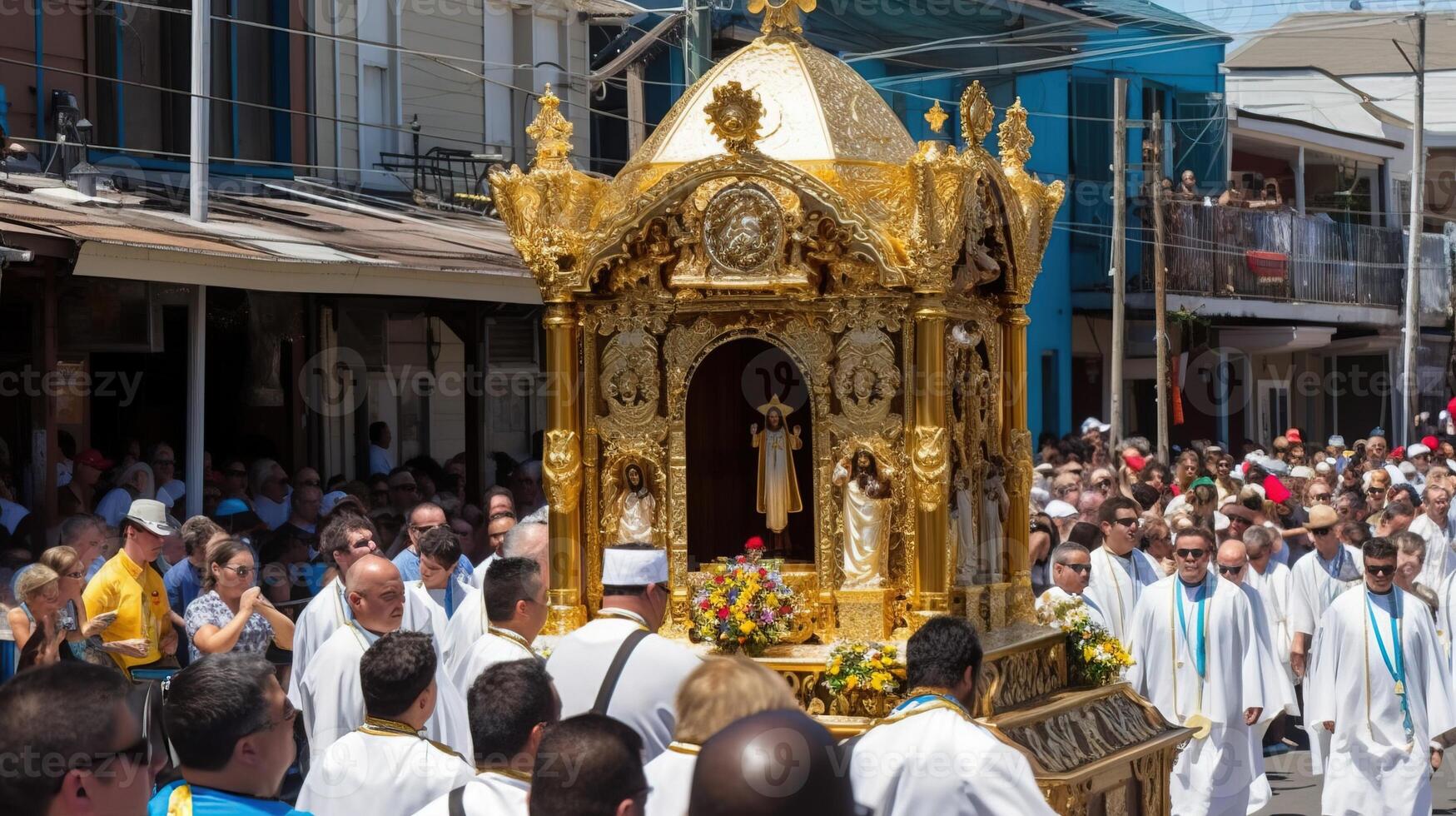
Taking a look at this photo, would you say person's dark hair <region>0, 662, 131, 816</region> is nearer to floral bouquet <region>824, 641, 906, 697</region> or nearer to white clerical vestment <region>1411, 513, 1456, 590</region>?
floral bouquet <region>824, 641, 906, 697</region>

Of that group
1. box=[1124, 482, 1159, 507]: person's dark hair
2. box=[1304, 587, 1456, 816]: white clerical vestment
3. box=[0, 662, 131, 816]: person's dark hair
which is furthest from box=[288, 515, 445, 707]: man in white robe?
box=[1124, 482, 1159, 507]: person's dark hair

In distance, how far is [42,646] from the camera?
7758 mm

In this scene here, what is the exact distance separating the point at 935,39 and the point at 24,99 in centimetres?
1310

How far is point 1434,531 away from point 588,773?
11.8 meters

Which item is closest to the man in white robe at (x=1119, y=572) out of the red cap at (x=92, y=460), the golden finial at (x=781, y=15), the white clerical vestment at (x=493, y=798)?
the golden finial at (x=781, y=15)

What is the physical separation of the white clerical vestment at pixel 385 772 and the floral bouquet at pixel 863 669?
6.45 feet

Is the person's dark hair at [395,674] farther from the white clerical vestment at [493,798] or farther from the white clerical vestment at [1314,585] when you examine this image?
the white clerical vestment at [1314,585]

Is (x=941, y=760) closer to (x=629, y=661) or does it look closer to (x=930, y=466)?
(x=629, y=661)

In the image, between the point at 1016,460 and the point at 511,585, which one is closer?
the point at 511,585

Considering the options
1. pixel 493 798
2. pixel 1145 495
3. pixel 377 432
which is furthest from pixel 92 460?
pixel 493 798

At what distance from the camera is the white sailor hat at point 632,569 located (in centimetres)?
650

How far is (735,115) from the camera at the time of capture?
293 inches

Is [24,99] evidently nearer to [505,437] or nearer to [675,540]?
[505,437]

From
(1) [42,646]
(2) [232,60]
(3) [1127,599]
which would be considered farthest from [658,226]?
(2) [232,60]
